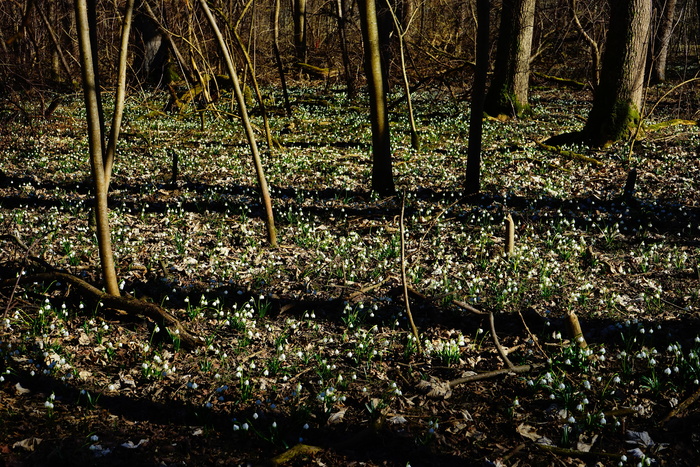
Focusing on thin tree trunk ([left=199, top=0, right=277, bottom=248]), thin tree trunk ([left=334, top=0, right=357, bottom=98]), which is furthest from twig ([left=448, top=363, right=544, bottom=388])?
thin tree trunk ([left=334, top=0, right=357, bottom=98])

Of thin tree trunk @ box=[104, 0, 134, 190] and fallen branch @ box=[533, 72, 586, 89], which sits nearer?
thin tree trunk @ box=[104, 0, 134, 190]

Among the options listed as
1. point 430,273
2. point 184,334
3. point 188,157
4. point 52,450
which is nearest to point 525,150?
point 430,273

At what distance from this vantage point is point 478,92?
8.70 m

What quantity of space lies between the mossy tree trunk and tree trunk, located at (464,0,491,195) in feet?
24.2

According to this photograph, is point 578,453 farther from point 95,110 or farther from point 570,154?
point 570,154

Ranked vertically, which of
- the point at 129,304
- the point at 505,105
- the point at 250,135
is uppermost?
the point at 505,105

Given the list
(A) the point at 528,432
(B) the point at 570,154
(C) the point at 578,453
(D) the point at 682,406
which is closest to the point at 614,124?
Result: (B) the point at 570,154

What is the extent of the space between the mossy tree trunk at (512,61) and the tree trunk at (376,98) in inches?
296

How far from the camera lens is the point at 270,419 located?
4.13 metres

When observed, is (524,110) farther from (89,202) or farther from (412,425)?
(412,425)

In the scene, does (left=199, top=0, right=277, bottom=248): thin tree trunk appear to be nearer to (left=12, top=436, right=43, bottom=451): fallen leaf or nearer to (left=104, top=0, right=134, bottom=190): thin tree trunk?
(left=104, top=0, right=134, bottom=190): thin tree trunk

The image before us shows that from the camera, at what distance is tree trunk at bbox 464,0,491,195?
321 inches

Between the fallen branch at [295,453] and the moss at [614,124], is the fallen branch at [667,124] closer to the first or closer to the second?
the moss at [614,124]

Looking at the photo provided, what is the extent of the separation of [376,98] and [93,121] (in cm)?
523
